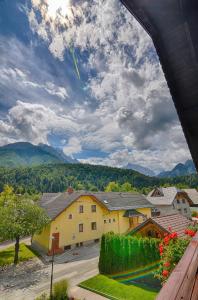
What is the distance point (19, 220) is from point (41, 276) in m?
6.07

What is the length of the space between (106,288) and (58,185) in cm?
13703

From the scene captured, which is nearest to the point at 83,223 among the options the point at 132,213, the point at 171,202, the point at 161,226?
the point at 132,213

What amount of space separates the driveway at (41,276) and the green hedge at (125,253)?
2.21 meters

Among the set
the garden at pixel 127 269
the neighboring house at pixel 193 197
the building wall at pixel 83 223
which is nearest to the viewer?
the garden at pixel 127 269

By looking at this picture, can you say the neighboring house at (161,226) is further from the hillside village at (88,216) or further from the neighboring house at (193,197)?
the neighboring house at (193,197)

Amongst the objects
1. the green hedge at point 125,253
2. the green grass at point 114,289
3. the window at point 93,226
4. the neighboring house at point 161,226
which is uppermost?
the neighboring house at point 161,226

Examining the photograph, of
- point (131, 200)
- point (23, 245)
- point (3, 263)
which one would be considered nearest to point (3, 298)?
point (3, 263)

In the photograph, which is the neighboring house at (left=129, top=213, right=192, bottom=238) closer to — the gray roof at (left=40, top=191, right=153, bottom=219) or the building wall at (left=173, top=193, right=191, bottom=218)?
the gray roof at (left=40, top=191, right=153, bottom=219)

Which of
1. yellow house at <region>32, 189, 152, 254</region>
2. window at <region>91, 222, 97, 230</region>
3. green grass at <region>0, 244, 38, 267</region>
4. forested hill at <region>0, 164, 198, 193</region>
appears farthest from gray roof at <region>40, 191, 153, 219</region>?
forested hill at <region>0, 164, 198, 193</region>

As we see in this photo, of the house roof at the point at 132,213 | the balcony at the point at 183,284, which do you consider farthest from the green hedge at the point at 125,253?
the house roof at the point at 132,213

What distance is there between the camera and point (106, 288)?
15.5 meters

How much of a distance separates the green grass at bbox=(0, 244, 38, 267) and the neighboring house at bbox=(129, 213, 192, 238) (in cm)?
1510

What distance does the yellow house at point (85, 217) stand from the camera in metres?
26.6

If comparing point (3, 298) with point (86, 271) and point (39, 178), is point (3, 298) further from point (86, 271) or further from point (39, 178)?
point (39, 178)
